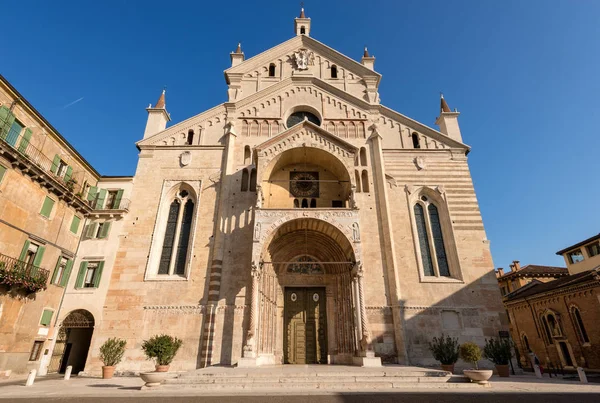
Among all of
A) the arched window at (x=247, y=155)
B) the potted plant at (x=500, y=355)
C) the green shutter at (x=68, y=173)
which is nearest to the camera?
the potted plant at (x=500, y=355)

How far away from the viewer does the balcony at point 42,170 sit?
14820 millimetres

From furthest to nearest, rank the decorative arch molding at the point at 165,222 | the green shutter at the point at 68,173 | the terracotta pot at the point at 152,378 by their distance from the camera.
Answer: the green shutter at the point at 68,173
the decorative arch molding at the point at 165,222
the terracotta pot at the point at 152,378

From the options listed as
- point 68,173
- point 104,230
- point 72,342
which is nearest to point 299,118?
point 104,230

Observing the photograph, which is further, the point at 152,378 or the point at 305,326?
the point at 305,326

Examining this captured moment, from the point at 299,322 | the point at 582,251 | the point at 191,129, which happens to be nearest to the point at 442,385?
the point at 299,322

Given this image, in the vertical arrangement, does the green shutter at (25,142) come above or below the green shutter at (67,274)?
above

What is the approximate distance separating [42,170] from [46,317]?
7.58 metres

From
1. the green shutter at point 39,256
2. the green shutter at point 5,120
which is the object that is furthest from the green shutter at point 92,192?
the green shutter at point 5,120

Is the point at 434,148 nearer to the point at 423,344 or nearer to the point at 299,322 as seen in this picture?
the point at 423,344

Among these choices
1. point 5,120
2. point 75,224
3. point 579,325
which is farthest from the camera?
point 579,325

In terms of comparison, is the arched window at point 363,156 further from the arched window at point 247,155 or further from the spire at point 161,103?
the spire at point 161,103

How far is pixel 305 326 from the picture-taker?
17.2 m

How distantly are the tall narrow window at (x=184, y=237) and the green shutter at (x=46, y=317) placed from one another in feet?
21.4

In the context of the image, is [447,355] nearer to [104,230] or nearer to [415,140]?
[415,140]
